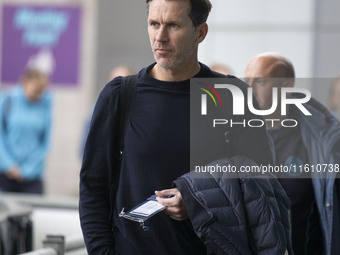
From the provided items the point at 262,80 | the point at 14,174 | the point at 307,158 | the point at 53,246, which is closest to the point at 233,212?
the point at 307,158

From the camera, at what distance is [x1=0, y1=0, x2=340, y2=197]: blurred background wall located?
1159 centimetres

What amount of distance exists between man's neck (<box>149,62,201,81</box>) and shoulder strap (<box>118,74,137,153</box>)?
10 cm

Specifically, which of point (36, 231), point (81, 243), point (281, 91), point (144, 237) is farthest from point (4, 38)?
point (144, 237)

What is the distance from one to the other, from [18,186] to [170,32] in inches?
270

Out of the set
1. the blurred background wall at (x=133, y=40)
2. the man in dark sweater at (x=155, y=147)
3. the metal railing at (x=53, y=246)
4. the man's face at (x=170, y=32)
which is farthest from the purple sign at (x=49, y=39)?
the man's face at (x=170, y=32)

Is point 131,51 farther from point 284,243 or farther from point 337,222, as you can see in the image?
point 284,243

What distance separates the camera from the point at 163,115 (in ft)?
10.4

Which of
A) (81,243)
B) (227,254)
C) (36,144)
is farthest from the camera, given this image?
(36,144)

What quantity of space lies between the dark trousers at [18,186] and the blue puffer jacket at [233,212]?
6.76 meters

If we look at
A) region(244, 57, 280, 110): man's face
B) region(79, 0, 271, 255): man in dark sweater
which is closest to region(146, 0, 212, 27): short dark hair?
region(79, 0, 271, 255): man in dark sweater

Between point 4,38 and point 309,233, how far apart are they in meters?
10.5

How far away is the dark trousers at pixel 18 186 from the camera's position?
31.7 feet
